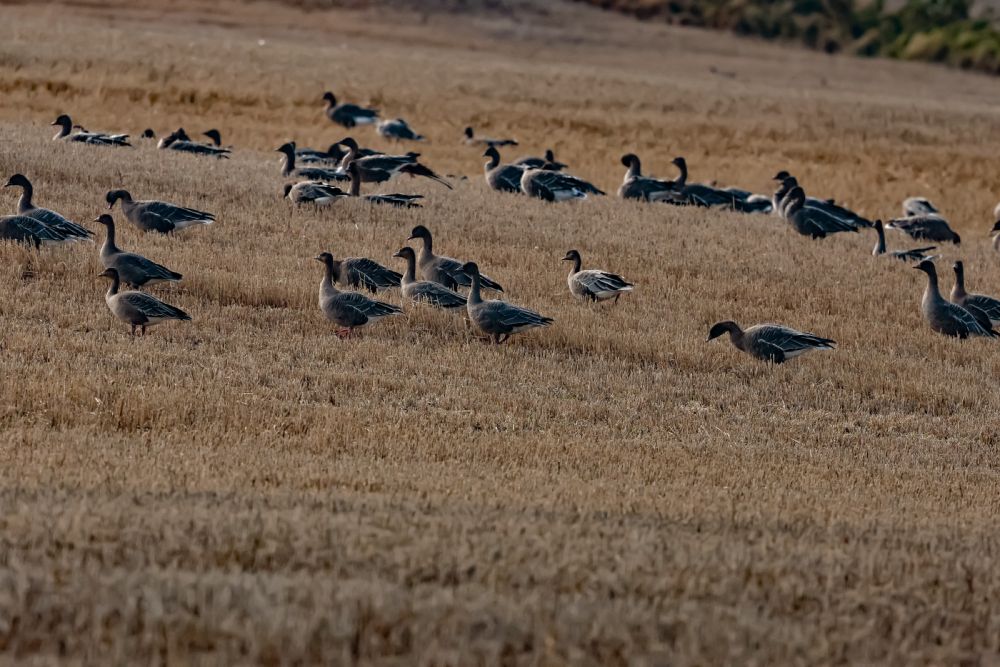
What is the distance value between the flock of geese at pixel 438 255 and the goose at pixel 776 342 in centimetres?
1

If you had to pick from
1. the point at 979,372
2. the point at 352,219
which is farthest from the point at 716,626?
the point at 352,219

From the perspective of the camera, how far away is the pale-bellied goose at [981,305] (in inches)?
801

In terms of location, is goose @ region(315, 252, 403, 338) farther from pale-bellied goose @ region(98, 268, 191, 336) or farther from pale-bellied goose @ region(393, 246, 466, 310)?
pale-bellied goose @ region(98, 268, 191, 336)

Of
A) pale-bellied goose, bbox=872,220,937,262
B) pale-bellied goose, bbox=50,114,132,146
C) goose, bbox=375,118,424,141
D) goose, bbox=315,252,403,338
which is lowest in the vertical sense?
goose, bbox=375,118,424,141

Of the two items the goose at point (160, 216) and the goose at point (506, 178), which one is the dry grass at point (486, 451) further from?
the goose at point (506, 178)

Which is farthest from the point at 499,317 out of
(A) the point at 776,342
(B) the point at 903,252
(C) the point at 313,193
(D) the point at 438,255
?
(B) the point at 903,252

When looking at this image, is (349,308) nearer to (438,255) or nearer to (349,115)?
(438,255)

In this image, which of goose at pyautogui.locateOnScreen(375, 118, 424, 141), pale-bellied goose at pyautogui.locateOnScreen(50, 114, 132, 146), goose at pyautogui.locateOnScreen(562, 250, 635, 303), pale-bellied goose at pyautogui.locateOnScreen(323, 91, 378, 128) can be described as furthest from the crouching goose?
pale-bellied goose at pyautogui.locateOnScreen(323, 91, 378, 128)

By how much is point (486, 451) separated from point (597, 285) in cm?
687

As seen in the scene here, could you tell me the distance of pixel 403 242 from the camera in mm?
22250

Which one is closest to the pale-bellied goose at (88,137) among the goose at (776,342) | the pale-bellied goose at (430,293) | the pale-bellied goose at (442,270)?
the pale-bellied goose at (442,270)

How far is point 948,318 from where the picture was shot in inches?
779

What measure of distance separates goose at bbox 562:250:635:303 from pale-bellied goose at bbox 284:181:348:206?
5.82 m

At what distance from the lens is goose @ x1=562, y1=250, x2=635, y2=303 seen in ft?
62.7
